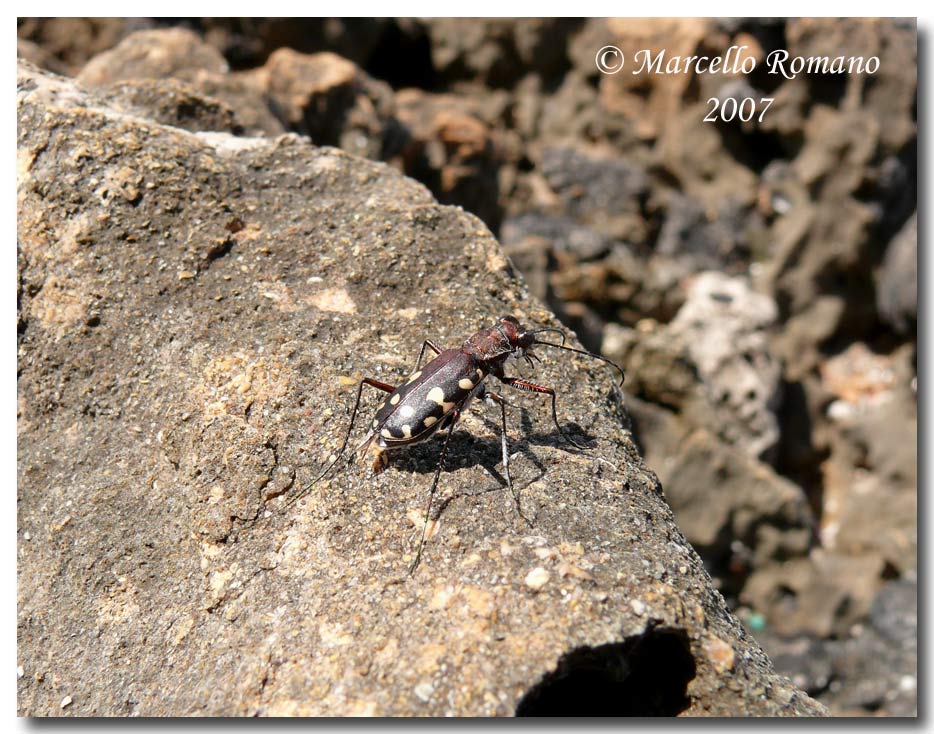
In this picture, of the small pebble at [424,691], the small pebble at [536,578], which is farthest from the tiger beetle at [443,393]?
the small pebble at [424,691]

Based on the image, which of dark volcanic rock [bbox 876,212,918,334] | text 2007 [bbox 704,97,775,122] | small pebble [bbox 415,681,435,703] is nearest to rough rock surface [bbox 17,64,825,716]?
small pebble [bbox 415,681,435,703]

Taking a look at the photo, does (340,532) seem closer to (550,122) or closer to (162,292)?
(162,292)

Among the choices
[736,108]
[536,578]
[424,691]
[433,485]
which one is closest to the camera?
[424,691]

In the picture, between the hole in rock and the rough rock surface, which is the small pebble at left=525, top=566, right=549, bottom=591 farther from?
the hole in rock

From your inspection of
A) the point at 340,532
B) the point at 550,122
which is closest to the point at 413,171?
the point at 550,122

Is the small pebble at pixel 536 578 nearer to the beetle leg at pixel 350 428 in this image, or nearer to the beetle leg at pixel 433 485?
the beetle leg at pixel 433 485

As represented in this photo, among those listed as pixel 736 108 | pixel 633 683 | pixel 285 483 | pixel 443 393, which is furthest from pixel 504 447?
pixel 736 108

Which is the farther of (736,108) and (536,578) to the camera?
(736,108)

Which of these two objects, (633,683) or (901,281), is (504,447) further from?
(901,281)
